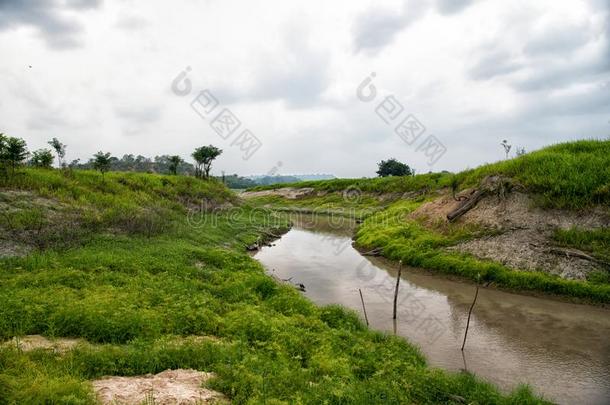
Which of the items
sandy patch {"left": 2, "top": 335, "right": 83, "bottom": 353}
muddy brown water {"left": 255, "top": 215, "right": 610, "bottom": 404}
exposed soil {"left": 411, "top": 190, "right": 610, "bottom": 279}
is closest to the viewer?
sandy patch {"left": 2, "top": 335, "right": 83, "bottom": 353}

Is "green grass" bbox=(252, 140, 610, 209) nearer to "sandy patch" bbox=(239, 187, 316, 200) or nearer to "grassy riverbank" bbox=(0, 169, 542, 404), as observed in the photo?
"grassy riverbank" bbox=(0, 169, 542, 404)

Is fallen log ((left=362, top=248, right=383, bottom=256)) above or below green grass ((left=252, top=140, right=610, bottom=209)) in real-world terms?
below

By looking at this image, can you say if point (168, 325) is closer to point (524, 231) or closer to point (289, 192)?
point (524, 231)

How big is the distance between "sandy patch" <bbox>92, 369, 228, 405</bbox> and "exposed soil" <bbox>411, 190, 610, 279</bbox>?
18865mm

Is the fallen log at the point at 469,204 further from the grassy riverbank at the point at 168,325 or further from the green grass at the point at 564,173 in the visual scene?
the grassy riverbank at the point at 168,325

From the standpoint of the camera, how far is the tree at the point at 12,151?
859 inches

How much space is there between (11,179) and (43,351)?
17.9m

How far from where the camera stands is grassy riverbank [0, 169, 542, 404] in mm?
7723

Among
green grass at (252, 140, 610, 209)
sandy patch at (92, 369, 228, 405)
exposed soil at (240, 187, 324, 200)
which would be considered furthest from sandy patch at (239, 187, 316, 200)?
sandy patch at (92, 369, 228, 405)

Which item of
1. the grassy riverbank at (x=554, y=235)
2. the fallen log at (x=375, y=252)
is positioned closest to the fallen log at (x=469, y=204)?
the grassy riverbank at (x=554, y=235)

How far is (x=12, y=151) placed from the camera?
2216cm

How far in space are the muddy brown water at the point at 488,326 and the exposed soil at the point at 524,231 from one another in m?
2.71

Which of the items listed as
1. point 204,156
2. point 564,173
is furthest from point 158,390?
point 204,156

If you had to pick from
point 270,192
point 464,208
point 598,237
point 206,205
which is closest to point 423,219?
point 464,208
